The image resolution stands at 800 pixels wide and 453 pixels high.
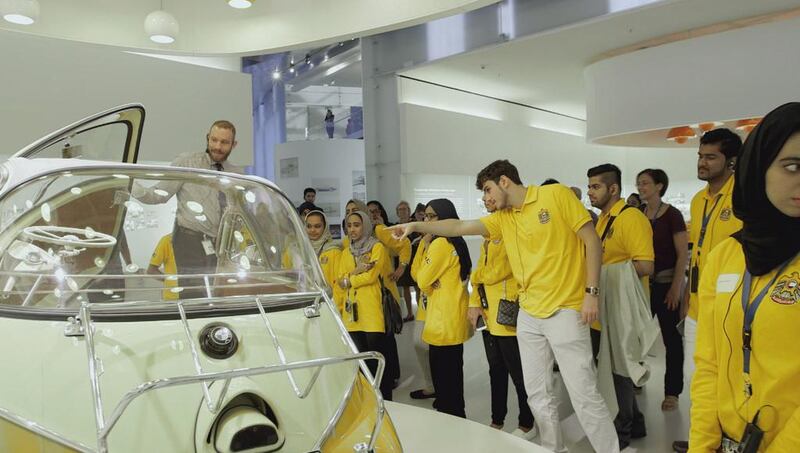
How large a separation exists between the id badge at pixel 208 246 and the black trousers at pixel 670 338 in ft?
12.0

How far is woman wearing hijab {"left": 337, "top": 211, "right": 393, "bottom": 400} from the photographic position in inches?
177

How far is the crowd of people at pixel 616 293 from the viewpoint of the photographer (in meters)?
1.41

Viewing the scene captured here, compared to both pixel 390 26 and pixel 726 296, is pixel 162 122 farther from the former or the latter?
pixel 726 296

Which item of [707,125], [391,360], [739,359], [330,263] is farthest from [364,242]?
[707,125]

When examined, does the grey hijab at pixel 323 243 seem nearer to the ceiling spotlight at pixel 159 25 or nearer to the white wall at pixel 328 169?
the ceiling spotlight at pixel 159 25

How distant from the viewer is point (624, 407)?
371 cm

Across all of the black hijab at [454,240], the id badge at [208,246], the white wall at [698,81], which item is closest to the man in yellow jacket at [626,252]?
the black hijab at [454,240]

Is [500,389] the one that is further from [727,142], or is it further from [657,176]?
[657,176]

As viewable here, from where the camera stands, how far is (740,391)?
1.48 m

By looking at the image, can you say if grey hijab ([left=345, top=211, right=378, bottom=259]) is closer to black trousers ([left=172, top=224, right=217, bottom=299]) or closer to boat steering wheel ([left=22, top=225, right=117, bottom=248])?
black trousers ([left=172, top=224, right=217, bottom=299])

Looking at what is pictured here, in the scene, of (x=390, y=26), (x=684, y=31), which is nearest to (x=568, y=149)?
(x=684, y=31)

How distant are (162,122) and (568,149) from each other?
8840 millimetres

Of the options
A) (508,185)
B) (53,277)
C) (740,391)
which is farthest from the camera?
(508,185)

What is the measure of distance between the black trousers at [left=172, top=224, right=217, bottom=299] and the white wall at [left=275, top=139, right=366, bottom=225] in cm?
851
